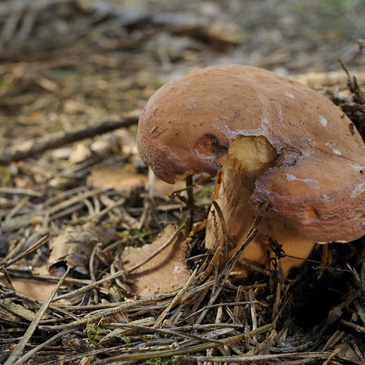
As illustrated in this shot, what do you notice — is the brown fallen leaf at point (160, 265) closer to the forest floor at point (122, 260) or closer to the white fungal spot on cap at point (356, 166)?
the forest floor at point (122, 260)

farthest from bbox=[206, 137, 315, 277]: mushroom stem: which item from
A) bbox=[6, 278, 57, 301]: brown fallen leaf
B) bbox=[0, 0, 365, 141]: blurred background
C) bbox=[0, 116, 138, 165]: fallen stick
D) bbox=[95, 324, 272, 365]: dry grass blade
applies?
bbox=[0, 0, 365, 141]: blurred background

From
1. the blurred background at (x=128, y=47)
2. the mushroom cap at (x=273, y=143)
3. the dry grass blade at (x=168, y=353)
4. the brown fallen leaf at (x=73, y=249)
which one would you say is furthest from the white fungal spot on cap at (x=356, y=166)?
the blurred background at (x=128, y=47)

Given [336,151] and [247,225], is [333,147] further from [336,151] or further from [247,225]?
[247,225]

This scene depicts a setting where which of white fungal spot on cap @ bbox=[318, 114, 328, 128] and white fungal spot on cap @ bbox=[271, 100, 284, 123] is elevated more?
white fungal spot on cap @ bbox=[271, 100, 284, 123]

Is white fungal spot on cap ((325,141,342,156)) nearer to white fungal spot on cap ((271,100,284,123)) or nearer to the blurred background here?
white fungal spot on cap ((271,100,284,123))

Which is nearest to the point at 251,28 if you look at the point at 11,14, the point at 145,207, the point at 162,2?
the point at 162,2

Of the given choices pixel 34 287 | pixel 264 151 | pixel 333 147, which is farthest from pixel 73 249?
pixel 333 147
